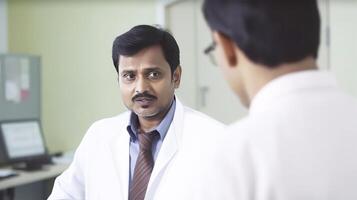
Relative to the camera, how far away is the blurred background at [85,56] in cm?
317

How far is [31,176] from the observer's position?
2459 mm

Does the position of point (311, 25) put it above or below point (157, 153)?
above

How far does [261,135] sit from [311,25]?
0.16 metres

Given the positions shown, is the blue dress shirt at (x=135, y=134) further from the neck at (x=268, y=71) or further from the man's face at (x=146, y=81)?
the neck at (x=268, y=71)

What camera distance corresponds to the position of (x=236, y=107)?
10.1 ft

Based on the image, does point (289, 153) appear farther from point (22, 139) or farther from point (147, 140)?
point (22, 139)

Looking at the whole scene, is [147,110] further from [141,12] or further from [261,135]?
[141,12]

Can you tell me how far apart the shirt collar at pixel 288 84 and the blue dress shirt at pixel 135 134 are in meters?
0.74

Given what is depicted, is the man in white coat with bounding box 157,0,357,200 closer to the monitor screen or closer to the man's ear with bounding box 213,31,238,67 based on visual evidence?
the man's ear with bounding box 213,31,238,67

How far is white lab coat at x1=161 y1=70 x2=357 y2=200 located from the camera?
1.66 ft

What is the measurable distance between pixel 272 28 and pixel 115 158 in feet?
2.90

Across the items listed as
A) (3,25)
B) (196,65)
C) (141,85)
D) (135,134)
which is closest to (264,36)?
(141,85)

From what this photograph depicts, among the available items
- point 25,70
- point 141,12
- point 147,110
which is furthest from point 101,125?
point 141,12

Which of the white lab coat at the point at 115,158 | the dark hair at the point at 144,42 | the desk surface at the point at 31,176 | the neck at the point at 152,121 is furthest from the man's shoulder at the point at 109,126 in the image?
the desk surface at the point at 31,176
